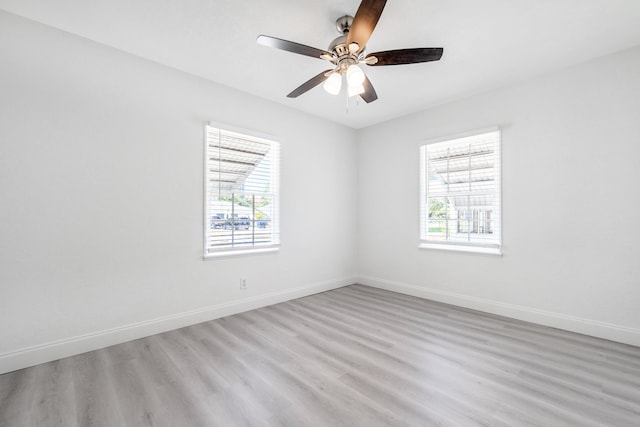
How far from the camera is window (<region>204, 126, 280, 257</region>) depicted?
3.31 metres

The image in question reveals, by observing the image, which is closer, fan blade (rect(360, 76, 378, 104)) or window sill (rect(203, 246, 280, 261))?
fan blade (rect(360, 76, 378, 104))

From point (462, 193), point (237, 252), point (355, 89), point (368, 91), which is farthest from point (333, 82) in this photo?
point (462, 193)

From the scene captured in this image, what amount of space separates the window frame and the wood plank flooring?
2.71ft

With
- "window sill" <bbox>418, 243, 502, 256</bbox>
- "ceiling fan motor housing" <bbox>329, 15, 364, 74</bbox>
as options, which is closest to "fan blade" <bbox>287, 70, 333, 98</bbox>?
"ceiling fan motor housing" <bbox>329, 15, 364, 74</bbox>

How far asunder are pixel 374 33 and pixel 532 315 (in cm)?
337

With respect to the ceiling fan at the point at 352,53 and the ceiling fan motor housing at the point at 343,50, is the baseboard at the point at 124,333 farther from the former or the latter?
the ceiling fan motor housing at the point at 343,50

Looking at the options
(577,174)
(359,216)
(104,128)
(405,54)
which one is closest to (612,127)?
(577,174)

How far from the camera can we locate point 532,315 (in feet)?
10.3

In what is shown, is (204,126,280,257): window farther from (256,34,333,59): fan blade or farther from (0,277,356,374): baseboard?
(256,34,333,59): fan blade

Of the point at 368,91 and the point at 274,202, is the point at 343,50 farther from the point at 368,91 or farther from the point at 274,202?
the point at 274,202

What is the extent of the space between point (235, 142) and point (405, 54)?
2.22 m

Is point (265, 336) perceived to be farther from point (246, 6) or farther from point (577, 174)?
point (577, 174)

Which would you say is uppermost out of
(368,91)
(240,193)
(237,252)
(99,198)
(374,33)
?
(374,33)

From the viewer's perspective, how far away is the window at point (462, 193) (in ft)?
11.6
